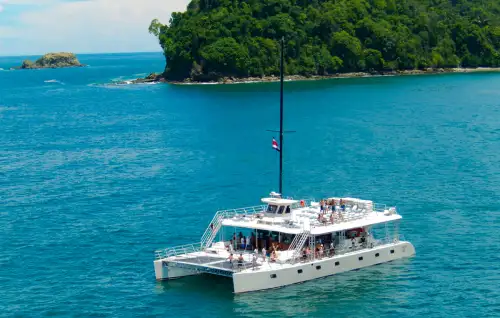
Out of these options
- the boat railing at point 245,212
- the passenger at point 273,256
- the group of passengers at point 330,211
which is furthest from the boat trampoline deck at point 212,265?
the group of passengers at point 330,211

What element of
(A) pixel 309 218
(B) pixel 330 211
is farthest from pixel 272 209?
(B) pixel 330 211

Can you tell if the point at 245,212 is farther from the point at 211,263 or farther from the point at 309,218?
the point at 211,263

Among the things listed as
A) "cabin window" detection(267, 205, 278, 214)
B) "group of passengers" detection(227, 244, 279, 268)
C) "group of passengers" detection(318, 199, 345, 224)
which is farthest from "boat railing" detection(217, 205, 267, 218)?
"group of passengers" detection(318, 199, 345, 224)

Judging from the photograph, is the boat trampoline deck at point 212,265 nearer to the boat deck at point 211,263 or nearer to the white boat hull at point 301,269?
the boat deck at point 211,263

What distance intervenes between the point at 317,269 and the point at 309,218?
404 centimetres

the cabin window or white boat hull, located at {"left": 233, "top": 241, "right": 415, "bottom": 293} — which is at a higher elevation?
the cabin window

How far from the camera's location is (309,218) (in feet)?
168

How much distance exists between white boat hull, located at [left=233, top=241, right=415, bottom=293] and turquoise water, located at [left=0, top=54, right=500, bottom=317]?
511 mm

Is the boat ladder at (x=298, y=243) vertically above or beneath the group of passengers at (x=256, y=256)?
above

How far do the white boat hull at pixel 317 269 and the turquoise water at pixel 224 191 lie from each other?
0.51 metres

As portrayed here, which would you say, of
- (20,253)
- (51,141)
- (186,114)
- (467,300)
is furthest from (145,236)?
(186,114)

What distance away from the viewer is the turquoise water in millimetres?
46562

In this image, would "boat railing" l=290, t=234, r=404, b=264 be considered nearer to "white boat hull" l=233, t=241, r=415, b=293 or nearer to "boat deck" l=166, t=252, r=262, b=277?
"white boat hull" l=233, t=241, r=415, b=293

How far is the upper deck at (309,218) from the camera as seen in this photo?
A: 162ft
